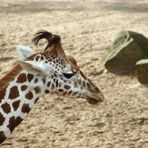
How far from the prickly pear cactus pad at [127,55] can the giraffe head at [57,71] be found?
3.40 meters

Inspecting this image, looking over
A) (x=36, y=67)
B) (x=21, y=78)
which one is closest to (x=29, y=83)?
(x=21, y=78)

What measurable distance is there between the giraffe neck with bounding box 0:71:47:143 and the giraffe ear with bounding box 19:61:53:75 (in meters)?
0.08

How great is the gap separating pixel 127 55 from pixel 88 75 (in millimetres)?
789

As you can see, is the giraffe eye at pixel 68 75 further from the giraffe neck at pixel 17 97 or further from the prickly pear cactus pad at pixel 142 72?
the prickly pear cactus pad at pixel 142 72

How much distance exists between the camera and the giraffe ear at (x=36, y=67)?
411 centimetres

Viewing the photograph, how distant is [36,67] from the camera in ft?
13.7

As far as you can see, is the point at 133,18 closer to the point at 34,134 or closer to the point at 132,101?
the point at 132,101

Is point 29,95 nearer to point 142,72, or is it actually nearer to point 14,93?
point 14,93

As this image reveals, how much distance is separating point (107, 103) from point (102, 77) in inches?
41.3

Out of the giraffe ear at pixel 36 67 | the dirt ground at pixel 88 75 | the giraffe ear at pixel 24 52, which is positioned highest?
the giraffe ear at pixel 24 52

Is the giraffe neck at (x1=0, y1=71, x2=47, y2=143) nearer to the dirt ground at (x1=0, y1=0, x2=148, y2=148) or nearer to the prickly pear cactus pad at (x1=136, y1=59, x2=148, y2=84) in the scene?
the dirt ground at (x1=0, y1=0, x2=148, y2=148)

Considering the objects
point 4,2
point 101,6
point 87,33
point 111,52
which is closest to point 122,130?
point 111,52

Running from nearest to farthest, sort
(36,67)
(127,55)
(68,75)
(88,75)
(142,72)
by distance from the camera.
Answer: (36,67) < (68,75) < (142,72) < (88,75) < (127,55)

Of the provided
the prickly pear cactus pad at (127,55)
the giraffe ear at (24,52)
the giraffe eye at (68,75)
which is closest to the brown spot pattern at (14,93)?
the giraffe ear at (24,52)
